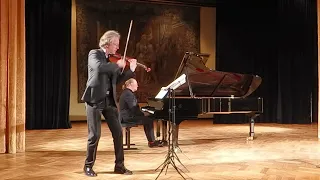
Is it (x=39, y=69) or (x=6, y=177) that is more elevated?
(x=39, y=69)

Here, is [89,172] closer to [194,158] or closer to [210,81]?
[194,158]

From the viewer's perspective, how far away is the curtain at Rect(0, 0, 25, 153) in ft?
18.4

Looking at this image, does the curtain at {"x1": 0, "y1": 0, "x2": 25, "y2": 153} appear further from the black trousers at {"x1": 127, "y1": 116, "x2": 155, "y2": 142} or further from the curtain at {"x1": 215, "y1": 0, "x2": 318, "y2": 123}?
the curtain at {"x1": 215, "y1": 0, "x2": 318, "y2": 123}

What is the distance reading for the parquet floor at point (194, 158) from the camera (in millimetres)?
4410

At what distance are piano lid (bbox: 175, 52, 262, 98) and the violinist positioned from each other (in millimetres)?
2136

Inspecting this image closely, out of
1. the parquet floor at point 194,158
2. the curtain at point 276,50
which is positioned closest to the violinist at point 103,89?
the parquet floor at point 194,158

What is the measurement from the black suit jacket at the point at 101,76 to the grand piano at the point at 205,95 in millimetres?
1896

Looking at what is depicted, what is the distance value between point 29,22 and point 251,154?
627 centimetres

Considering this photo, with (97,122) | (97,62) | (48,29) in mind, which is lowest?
(97,122)

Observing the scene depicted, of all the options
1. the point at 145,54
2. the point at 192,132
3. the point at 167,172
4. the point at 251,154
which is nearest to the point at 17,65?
the point at 167,172

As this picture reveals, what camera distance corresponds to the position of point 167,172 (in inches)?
176

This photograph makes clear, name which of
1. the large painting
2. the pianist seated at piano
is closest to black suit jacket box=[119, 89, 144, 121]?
the pianist seated at piano

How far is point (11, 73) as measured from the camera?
Answer: 5.64m

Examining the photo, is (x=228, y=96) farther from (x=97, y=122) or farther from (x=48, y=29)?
(x=48, y=29)
